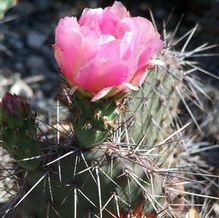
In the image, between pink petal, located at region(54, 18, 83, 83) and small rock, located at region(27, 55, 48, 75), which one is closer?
pink petal, located at region(54, 18, 83, 83)

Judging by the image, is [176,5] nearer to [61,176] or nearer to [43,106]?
[43,106]

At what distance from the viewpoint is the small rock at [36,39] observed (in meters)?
3.56

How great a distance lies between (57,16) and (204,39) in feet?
2.90

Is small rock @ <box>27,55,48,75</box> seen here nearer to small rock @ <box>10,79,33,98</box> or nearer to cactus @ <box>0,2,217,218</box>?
small rock @ <box>10,79,33,98</box>

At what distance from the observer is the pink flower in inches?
49.6

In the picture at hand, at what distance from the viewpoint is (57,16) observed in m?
3.79

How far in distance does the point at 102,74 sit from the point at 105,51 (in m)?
0.04

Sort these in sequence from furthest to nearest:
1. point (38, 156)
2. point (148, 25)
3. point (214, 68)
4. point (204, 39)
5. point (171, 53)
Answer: point (204, 39) → point (214, 68) → point (171, 53) → point (38, 156) → point (148, 25)

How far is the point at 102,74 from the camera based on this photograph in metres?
1.27

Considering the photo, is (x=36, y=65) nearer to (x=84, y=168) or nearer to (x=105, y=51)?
(x=84, y=168)

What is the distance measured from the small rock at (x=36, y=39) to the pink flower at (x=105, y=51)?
2278 millimetres

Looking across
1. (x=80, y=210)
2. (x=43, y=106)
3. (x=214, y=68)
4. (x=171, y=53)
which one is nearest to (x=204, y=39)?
(x=214, y=68)

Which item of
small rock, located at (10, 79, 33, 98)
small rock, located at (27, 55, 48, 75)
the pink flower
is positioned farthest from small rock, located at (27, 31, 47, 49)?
the pink flower

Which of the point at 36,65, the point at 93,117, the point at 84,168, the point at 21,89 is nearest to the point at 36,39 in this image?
the point at 36,65
